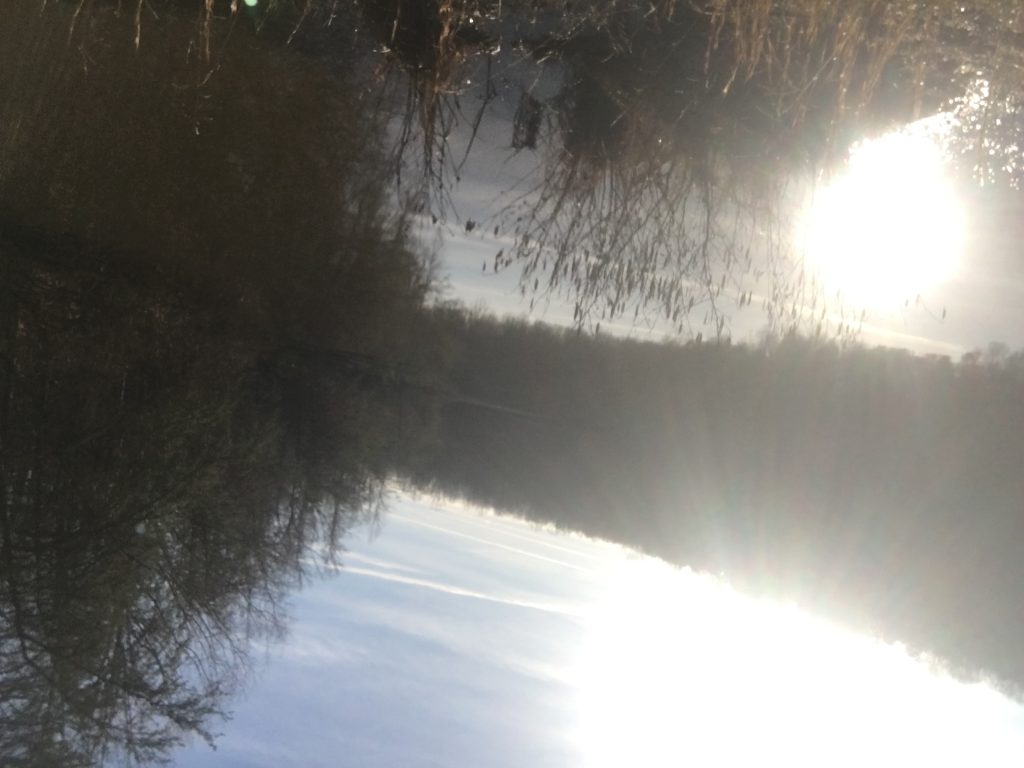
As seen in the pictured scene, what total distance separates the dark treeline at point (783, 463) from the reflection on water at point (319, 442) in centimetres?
33

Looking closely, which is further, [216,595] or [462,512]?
[462,512]

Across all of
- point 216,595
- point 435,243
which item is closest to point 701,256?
point 435,243

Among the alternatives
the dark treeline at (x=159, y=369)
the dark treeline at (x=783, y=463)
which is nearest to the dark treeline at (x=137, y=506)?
the dark treeline at (x=159, y=369)

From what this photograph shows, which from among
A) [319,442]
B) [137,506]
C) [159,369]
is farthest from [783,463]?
[137,506]

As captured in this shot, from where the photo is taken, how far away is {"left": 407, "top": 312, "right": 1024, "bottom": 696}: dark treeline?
24.8 feet

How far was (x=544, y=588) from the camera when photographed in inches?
191

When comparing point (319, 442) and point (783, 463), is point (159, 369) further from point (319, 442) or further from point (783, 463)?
point (783, 463)

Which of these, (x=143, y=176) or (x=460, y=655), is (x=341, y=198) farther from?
(x=460, y=655)

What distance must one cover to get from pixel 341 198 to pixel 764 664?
325 cm

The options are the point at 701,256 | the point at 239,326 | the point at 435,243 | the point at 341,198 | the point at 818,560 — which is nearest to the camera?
the point at 701,256

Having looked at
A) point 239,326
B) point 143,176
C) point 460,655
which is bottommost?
point 460,655

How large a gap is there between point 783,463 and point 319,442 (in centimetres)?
1144

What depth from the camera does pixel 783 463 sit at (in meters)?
16.2

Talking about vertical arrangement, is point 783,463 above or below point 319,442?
above
